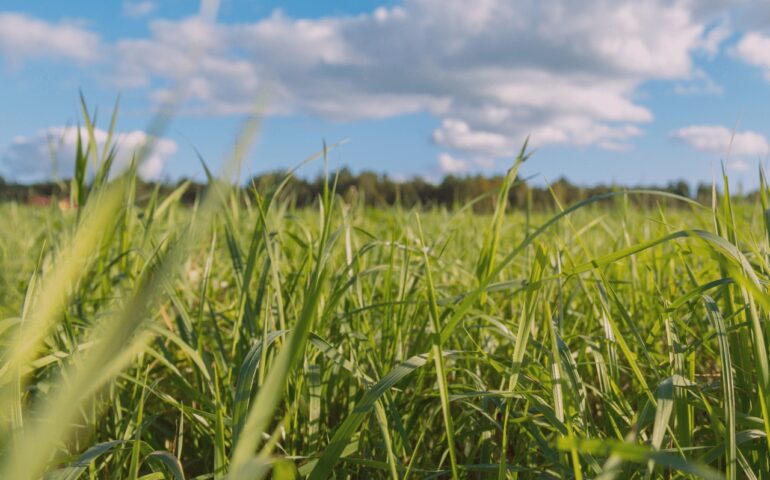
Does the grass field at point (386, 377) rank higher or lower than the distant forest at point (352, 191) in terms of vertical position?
lower

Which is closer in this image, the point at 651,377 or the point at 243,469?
the point at 243,469

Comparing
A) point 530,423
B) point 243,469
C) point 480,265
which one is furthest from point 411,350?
point 243,469

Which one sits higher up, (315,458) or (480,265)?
(480,265)

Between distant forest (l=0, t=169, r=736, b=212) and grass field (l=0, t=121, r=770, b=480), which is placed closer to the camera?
grass field (l=0, t=121, r=770, b=480)

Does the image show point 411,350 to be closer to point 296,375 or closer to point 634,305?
point 296,375

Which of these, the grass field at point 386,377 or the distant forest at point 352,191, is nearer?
the grass field at point 386,377

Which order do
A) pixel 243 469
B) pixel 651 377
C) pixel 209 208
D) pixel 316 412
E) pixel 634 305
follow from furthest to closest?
1. pixel 634 305
2. pixel 651 377
3. pixel 316 412
4. pixel 243 469
5. pixel 209 208

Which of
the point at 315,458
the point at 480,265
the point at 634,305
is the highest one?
the point at 480,265

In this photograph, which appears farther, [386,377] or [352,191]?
[352,191]

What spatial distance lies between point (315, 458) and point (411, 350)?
0.37 m

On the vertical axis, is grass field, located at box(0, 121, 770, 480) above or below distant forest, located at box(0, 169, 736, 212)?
below

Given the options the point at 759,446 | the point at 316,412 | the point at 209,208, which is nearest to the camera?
the point at 209,208

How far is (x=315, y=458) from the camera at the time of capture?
871 millimetres

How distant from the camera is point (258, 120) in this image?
1.10 ft
